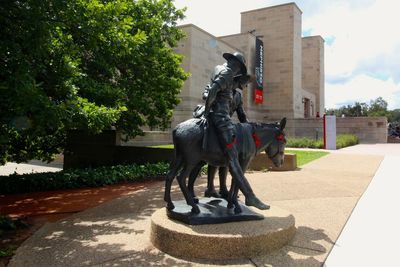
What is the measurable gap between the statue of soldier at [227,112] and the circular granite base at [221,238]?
38 cm

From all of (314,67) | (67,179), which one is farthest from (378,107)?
(67,179)

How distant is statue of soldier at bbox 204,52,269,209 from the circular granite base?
38 centimetres

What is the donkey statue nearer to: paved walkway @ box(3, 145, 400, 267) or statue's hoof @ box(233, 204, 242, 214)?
statue's hoof @ box(233, 204, 242, 214)

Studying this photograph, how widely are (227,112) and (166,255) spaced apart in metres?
2.31

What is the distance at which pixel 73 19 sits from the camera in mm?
4965

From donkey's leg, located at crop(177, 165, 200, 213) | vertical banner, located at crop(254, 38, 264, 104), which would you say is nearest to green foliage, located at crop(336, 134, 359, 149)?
vertical banner, located at crop(254, 38, 264, 104)

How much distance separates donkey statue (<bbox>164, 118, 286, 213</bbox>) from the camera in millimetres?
4926

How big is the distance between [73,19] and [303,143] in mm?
24481

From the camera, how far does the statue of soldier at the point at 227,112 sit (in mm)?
4770

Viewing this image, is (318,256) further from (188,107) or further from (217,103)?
(188,107)

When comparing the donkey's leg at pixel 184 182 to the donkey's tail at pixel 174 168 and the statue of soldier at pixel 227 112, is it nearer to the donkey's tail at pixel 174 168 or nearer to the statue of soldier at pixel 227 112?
the donkey's tail at pixel 174 168

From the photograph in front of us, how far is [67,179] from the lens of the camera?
9984mm

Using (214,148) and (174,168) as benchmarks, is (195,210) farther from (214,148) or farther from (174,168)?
(214,148)

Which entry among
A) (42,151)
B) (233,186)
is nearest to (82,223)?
(233,186)
